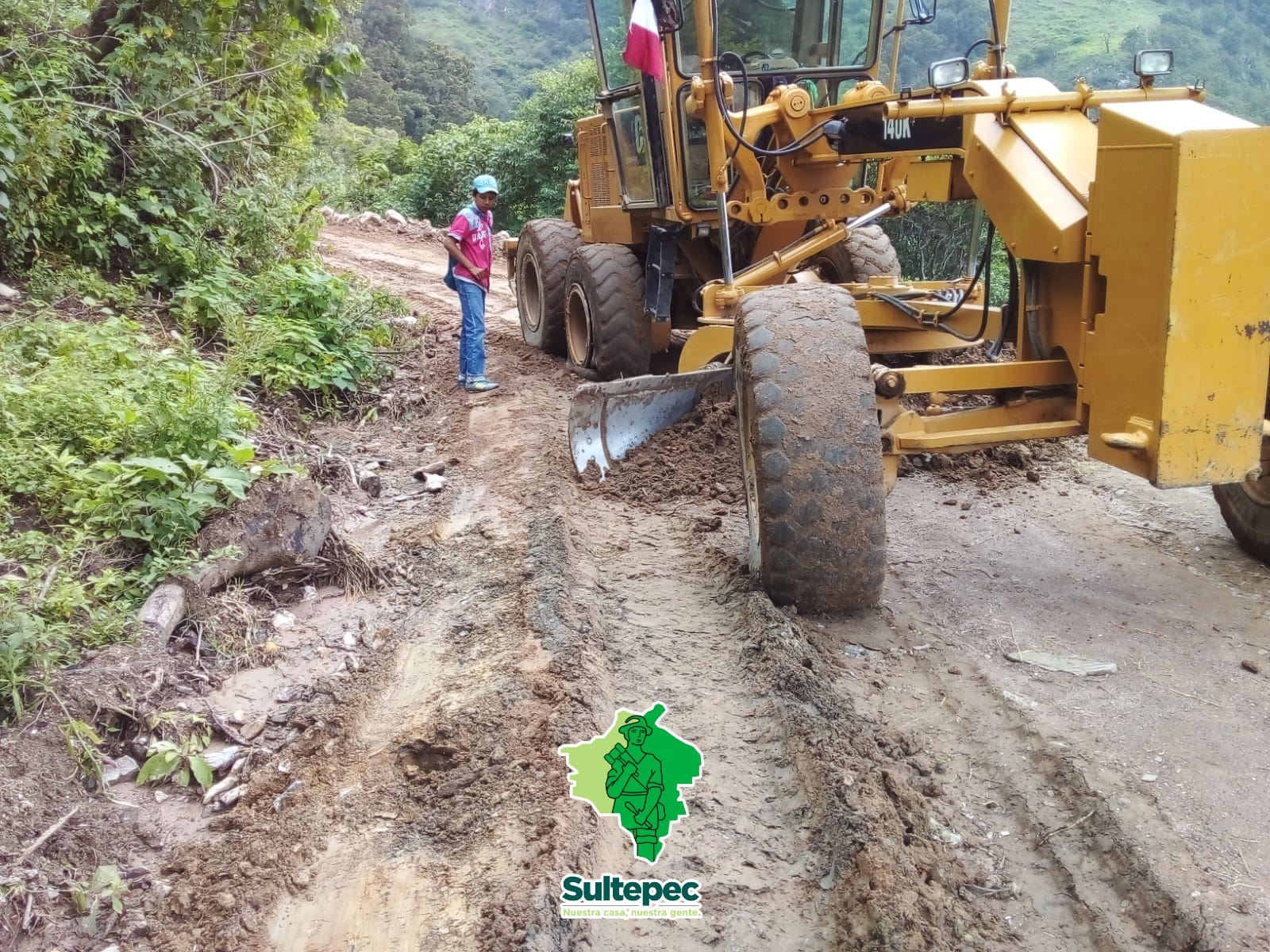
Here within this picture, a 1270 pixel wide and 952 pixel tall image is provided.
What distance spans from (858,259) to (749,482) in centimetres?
308

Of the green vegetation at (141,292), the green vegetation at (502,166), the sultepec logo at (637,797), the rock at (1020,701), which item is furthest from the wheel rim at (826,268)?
the green vegetation at (502,166)

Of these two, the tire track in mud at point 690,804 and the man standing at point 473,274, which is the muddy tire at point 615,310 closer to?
the man standing at point 473,274

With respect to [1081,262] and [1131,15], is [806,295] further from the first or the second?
[1131,15]

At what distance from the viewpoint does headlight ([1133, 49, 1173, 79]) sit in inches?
161

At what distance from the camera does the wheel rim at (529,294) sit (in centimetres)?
888

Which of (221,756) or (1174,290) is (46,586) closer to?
(221,756)

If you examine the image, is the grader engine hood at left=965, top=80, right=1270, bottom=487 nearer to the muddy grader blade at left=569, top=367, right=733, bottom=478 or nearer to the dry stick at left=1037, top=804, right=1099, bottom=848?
the dry stick at left=1037, top=804, right=1099, bottom=848

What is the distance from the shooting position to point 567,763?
2.95 m

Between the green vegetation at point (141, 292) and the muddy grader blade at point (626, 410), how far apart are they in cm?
168

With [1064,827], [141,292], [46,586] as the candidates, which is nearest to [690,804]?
[1064,827]

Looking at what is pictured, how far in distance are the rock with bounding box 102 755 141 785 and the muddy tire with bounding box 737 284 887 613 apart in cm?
228

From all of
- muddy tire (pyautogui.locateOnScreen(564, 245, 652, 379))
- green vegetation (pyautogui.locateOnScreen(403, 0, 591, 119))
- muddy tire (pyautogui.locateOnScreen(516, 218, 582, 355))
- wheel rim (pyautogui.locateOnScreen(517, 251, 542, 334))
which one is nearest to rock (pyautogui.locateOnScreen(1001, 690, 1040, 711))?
muddy tire (pyautogui.locateOnScreen(564, 245, 652, 379))

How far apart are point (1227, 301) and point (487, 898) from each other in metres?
2.81

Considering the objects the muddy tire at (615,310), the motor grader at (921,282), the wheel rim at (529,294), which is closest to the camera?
the motor grader at (921,282)
